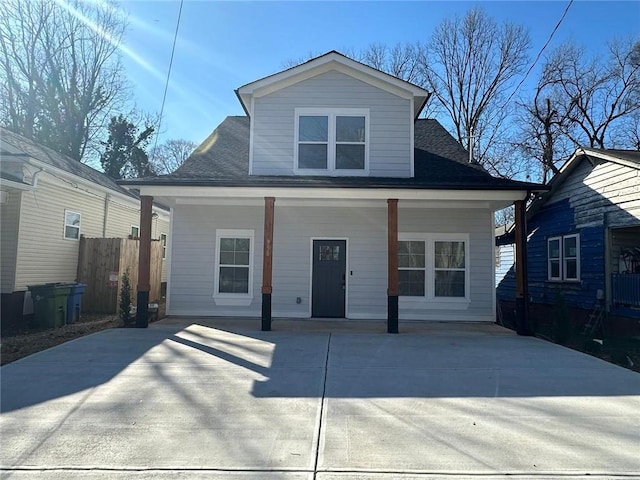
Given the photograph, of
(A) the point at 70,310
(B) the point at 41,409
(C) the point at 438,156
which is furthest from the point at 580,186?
(A) the point at 70,310

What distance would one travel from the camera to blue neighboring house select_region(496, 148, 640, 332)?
959cm

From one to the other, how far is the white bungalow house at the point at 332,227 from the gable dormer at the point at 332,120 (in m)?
0.02

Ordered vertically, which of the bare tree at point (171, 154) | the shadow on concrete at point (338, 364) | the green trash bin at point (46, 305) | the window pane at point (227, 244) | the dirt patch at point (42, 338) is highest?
the bare tree at point (171, 154)

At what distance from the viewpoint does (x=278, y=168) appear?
10.1 metres

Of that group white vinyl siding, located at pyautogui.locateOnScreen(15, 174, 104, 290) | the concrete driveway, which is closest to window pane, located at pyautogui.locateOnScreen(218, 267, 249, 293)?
the concrete driveway

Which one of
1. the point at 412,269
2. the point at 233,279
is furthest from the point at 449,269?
the point at 233,279

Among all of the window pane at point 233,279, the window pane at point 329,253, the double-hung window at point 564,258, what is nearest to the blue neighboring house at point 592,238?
the double-hung window at point 564,258

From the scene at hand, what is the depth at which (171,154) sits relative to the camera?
3594 cm

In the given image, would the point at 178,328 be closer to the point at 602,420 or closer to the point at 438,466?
the point at 438,466

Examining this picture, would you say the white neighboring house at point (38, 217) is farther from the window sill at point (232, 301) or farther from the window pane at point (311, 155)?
the window pane at point (311, 155)

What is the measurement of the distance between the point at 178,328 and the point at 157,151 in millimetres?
29882

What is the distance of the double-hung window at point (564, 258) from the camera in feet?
37.6

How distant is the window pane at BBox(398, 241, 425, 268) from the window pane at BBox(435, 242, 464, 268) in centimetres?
38

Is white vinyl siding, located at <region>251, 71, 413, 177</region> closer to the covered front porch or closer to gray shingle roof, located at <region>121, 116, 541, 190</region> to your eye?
gray shingle roof, located at <region>121, 116, 541, 190</region>
